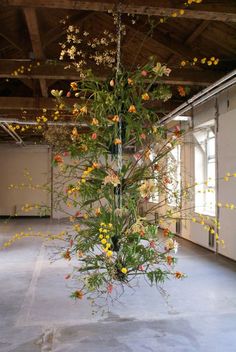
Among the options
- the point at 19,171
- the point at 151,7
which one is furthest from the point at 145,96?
the point at 19,171

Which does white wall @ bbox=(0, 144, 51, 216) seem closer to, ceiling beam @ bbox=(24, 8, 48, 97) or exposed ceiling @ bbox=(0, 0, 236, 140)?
exposed ceiling @ bbox=(0, 0, 236, 140)

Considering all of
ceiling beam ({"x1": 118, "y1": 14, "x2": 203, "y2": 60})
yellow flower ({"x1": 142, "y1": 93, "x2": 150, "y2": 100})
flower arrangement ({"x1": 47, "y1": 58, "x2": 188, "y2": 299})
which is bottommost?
flower arrangement ({"x1": 47, "y1": 58, "x2": 188, "y2": 299})

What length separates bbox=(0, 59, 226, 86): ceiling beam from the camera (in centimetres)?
515

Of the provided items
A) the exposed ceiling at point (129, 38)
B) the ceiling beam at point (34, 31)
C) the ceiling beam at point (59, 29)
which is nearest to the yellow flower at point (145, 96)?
the ceiling beam at point (34, 31)

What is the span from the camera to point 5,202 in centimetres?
1310

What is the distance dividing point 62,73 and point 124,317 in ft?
11.0

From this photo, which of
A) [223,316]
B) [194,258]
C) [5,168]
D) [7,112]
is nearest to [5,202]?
[5,168]

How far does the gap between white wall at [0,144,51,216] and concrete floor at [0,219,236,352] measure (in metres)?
8.08

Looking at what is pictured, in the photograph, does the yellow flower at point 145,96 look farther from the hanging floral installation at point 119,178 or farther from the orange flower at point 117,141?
the orange flower at point 117,141

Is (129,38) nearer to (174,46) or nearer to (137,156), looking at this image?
(174,46)

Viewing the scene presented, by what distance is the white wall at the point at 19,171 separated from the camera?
1310cm

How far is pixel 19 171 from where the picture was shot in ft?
43.4

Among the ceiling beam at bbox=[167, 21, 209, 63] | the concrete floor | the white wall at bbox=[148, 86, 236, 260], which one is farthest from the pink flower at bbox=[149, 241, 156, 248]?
the white wall at bbox=[148, 86, 236, 260]

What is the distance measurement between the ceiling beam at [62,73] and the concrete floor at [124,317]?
271 centimetres
